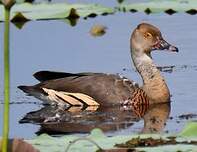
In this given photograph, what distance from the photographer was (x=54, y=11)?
14.0 m

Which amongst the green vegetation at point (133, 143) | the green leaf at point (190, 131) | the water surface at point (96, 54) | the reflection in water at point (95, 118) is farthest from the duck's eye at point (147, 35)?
the green leaf at point (190, 131)

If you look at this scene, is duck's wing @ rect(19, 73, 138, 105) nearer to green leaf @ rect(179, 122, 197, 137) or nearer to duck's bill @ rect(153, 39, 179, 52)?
duck's bill @ rect(153, 39, 179, 52)

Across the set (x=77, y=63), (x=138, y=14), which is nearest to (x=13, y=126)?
(x=77, y=63)

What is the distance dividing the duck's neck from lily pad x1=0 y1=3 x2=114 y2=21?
341 centimetres

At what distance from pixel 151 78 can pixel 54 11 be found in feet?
13.5

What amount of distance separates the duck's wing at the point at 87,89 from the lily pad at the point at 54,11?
3957 mm

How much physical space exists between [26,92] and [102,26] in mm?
3882

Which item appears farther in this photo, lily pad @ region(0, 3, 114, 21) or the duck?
lily pad @ region(0, 3, 114, 21)

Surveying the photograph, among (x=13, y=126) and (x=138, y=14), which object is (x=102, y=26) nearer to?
(x=138, y=14)

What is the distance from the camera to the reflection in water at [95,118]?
8016mm

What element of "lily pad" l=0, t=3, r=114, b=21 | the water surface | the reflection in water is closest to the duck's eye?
the water surface

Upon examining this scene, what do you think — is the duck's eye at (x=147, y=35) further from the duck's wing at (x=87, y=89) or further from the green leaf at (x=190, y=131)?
the green leaf at (x=190, y=131)

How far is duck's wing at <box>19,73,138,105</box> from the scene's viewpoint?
9.67 metres

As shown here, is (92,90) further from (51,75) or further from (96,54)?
(96,54)
